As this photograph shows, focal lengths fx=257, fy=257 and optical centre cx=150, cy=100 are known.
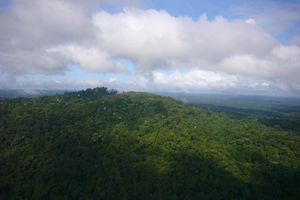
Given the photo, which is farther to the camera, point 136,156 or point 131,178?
point 136,156

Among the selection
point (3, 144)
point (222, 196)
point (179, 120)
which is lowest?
point (222, 196)

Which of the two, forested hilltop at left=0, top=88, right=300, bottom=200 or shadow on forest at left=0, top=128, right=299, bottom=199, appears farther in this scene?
forested hilltop at left=0, top=88, right=300, bottom=200

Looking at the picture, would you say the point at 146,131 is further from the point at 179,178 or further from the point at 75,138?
the point at 179,178

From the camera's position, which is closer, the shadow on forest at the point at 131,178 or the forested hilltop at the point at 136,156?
the shadow on forest at the point at 131,178

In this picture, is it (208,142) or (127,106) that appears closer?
(208,142)

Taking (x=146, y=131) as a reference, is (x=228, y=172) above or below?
below

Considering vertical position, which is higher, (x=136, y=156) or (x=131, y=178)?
(x=136, y=156)

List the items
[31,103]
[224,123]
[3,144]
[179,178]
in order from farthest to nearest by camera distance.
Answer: [31,103], [224,123], [3,144], [179,178]

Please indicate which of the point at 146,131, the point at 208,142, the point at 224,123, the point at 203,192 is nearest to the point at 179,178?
the point at 203,192
